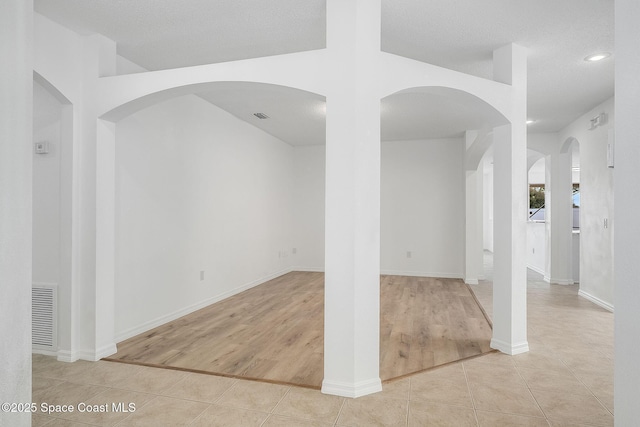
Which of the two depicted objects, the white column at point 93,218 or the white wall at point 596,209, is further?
the white wall at point 596,209

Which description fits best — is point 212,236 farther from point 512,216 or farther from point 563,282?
point 563,282

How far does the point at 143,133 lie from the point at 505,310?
12.6 feet

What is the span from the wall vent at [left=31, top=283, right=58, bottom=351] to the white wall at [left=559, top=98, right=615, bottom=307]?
6.07 metres

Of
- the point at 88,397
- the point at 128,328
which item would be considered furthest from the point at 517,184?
the point at 128,328

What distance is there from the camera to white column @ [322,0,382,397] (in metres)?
2.40

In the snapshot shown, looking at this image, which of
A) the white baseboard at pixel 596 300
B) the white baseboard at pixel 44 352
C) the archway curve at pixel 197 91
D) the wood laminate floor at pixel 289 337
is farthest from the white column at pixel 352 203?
the white baseboard at pixel 596 300

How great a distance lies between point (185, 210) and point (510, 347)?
3.66 meters

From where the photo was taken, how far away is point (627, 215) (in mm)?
1191

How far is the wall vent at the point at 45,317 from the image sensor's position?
3.07 m

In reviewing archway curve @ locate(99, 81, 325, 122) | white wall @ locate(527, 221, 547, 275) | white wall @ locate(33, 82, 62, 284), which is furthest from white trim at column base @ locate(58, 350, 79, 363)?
white wall @ locate(527, 221, 547, 275)

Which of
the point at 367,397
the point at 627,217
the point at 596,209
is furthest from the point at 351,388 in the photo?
the point at 596,209

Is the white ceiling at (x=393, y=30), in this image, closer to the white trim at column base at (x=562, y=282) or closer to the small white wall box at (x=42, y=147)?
the small white wall box at (x=42, y=147)

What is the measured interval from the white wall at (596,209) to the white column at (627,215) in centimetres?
427

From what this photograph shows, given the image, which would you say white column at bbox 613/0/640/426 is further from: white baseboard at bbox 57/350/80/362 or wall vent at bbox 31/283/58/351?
wall vent at bbox 31/283/58/351
